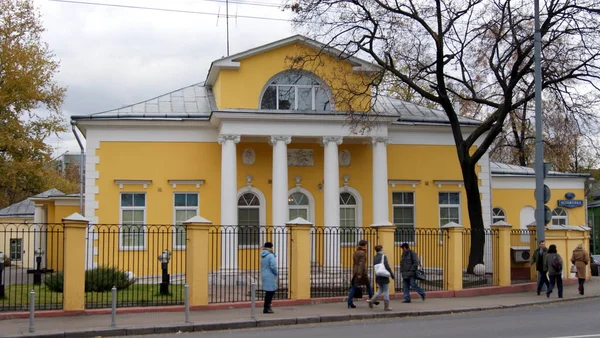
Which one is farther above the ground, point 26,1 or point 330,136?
point 26,1

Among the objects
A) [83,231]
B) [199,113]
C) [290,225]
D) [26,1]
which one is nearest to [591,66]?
[290,225]

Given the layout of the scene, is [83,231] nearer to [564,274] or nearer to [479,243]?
[479,243]

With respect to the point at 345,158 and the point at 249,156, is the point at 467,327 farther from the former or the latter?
the point at 249,156

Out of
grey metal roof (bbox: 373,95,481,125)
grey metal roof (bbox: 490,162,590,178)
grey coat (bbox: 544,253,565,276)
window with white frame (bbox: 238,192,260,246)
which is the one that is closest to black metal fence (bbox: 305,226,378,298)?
window with white frame (bbox: 238,192,260,246)

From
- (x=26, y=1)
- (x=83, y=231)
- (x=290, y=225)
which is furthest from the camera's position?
(x=26, y=1)

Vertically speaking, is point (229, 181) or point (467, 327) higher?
point (229, 181)

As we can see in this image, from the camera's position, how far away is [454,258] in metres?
21.0

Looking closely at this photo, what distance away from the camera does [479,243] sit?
24.1 meters

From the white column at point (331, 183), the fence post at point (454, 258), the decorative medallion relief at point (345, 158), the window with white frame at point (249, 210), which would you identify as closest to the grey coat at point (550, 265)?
the fence post at point (454, 258)

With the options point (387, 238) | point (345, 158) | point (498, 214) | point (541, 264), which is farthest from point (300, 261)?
point (498, 214)

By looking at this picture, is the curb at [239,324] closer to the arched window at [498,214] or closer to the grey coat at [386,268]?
the grey coat at [386,268]

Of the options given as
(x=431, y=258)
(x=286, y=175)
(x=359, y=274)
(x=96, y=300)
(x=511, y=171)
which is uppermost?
(x=511, y=171)

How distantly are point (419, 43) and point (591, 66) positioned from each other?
5429 mm

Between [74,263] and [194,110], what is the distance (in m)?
11.7
